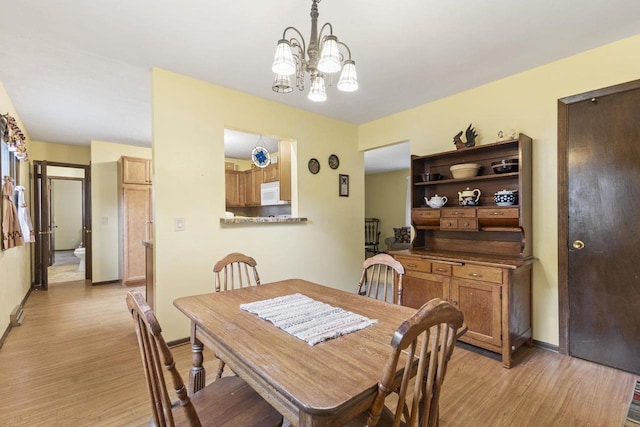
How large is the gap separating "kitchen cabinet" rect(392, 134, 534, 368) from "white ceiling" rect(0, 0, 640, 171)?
749 mm

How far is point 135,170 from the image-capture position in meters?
5.04

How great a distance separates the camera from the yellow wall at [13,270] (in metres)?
2.88

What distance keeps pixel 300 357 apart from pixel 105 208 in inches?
220

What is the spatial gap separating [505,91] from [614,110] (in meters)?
0.83

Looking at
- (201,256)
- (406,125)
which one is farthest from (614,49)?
(201,256)

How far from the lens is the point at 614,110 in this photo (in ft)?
7.41

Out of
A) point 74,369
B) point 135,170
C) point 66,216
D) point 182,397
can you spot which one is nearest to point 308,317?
point 182,397

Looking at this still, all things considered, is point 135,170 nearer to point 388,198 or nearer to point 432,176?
point 432,176

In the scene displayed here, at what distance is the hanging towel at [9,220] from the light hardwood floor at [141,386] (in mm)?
917

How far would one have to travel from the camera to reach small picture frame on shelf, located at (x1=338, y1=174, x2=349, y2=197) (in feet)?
13.2

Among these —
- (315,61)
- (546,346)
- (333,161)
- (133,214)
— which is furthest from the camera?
(133,214)

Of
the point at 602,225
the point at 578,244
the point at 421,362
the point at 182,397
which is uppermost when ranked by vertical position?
the point at 602,225

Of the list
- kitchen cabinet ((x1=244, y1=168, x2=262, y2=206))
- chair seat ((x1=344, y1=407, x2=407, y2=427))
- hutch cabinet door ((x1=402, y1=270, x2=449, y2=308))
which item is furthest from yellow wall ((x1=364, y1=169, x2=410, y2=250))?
chair seat ((x1=344, y1=407, x2=407, y2=427))

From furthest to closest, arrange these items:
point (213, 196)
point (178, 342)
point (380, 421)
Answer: point (213, 196), point (178, 342), point (380, 421)
